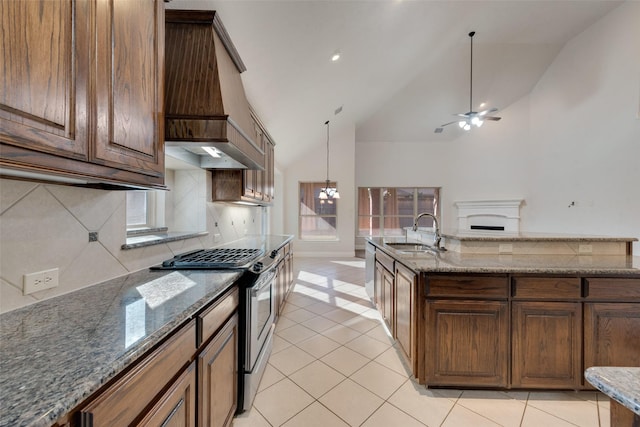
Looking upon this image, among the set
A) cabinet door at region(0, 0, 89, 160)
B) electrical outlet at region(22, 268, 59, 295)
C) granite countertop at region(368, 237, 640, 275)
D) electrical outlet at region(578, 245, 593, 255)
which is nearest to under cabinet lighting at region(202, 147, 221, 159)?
cabinet door at region(0, 0, 89, 160)

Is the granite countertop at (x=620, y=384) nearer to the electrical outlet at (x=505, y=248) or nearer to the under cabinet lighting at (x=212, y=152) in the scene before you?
the electrical outlet at (x=505, y=248)

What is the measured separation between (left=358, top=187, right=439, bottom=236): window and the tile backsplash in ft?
22.3

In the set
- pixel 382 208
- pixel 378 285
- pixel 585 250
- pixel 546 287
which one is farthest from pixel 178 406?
pixel 382 208

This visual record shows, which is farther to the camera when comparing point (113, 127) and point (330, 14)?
point (330, 14)

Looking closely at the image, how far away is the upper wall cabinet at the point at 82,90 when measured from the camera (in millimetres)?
645

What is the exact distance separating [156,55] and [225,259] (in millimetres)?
1290

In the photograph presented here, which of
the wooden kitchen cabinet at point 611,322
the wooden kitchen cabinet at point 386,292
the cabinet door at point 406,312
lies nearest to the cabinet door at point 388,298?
the wooden kitchen cabinet at point 386,292

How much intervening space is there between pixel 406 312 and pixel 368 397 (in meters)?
0.65

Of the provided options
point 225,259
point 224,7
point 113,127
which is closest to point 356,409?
point 225,259

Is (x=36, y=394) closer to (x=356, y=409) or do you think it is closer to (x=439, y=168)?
A: (x=356, y=409)

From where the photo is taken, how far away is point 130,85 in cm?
104

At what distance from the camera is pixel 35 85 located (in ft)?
2.24

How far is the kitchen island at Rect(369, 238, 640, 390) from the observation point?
5.39ft

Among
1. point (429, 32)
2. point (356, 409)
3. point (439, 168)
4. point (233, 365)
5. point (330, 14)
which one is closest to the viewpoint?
point (233, 365)
